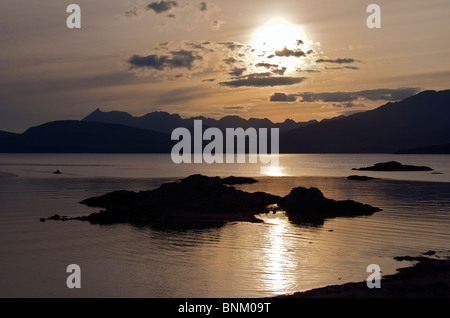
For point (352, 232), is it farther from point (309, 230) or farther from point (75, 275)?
point (75, 275)

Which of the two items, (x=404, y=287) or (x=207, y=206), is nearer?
(x=404, y=287)

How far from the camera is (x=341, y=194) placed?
72688mm

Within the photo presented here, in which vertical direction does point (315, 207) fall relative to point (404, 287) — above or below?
above

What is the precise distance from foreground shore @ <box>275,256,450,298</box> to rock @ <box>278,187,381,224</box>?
77.5 ft

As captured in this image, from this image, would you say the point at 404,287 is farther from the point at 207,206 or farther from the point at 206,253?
the point at 207,206

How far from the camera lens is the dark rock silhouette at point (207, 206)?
46719 mm

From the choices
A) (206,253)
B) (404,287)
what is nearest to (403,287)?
(404,287)

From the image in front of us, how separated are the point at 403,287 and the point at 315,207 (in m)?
30.7

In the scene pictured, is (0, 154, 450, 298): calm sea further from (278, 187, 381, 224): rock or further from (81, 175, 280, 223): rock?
(81, 175, 280, 223): rock

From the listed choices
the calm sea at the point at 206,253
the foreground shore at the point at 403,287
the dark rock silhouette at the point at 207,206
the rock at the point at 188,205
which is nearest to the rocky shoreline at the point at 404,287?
the foreground shore at the point at 403,287

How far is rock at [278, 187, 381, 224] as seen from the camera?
50391 mm

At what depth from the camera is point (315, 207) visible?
5266 centimetres

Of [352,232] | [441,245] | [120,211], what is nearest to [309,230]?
[352,232]
